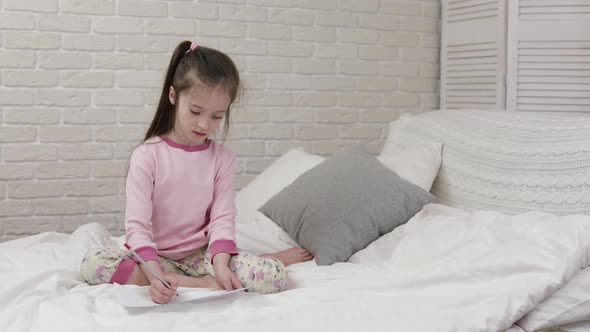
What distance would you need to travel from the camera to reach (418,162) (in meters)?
2.78

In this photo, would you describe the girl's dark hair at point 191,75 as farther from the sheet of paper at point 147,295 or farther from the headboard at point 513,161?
the headboard at point 513,161

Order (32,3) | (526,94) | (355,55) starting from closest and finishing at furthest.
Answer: (32,3) → (526,94) → (355,55)

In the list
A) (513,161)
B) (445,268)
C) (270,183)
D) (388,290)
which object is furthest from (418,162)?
(388,290)

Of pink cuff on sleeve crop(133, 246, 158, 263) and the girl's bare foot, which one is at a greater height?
pink cuff on sleeve crop(133, 246, 158, 263)

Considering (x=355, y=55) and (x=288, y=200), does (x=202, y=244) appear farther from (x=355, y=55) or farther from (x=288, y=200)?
(x=355, y=55)

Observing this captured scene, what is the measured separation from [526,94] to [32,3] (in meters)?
2.22

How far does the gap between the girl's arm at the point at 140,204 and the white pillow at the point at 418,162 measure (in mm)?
972

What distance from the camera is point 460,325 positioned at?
Answer: 177cm

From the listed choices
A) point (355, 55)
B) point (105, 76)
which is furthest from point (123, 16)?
point (355, 55)

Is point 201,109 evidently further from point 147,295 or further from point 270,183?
point 270,183

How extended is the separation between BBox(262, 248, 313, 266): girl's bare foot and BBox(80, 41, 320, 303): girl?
12.2 inches

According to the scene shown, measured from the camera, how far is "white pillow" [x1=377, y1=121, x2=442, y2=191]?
8.95 ft

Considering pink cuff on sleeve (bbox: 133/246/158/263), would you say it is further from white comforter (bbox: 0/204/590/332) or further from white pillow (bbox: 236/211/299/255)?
white pillow (bbox: 236/211/299/255)

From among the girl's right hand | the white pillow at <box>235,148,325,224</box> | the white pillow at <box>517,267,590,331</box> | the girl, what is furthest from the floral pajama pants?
the white pillow at <box>235,148,325,224</box>
